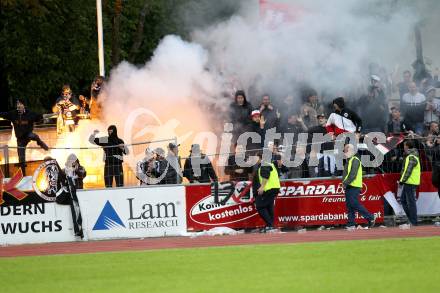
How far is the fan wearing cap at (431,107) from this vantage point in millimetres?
23233

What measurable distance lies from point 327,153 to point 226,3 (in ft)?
16.4

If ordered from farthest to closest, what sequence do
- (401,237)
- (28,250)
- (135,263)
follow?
(28,250), (401,237), (135,263)

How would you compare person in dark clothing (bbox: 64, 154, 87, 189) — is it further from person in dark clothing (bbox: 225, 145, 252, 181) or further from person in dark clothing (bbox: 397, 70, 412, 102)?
person in dark clothing (bbox: 397, 70, 412, 102)

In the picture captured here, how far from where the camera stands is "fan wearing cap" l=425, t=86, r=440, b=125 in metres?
23.2

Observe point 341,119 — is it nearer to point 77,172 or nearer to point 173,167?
point 173,167

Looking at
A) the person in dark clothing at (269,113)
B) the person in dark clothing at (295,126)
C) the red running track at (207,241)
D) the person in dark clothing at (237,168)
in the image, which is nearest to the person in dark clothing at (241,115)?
the person in dark clothing at (269,113)

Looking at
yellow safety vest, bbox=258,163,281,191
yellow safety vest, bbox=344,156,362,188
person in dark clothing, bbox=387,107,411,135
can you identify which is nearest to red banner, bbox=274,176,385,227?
yellow safety vest, bbox=258,163,281,191

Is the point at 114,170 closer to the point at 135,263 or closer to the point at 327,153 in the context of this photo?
the point at 327,153

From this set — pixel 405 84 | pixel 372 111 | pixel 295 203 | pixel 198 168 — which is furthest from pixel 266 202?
pixel 405 84

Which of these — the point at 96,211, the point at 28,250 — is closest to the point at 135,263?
the point at 28,250

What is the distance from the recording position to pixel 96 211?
2189 centimetres

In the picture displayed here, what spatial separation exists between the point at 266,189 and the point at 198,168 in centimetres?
163

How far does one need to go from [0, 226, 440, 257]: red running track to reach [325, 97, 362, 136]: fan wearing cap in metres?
2.35

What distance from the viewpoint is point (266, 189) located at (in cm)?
2144
